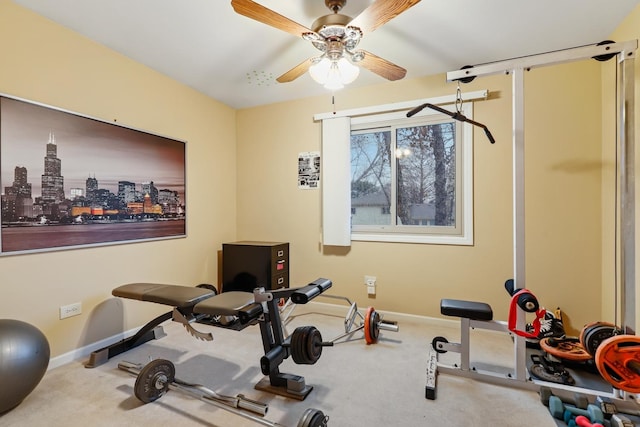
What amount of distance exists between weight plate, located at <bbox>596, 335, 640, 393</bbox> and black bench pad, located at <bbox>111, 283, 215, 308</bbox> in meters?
2.28

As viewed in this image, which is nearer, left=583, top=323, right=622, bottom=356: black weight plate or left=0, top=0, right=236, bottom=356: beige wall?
left=583, top=323, right=622, bottom=356: black weight plate

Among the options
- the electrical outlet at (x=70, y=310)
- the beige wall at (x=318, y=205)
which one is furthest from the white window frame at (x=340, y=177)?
the electrical outlet at (x=70, y=310)

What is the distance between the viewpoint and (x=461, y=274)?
288 cm

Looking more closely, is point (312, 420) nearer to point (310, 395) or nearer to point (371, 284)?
point (310, 395)

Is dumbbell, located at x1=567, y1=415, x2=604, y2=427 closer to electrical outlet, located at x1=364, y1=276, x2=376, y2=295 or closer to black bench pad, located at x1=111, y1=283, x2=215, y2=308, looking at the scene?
electrical outlet, located at x1=364, y1=276, x2=376, y2=295

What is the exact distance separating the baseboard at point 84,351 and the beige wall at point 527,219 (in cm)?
190

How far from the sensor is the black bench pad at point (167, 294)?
6.33 ft

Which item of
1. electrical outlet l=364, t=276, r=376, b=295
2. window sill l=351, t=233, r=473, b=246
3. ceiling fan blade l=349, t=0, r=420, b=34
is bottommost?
electrical outlet l=364, t=276, r=376, b=295

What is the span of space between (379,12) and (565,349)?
2.57 meters

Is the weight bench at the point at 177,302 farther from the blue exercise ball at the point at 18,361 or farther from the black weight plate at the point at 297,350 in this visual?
the blue exercise ball at the point at 18,361

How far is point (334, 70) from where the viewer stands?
2.06 m

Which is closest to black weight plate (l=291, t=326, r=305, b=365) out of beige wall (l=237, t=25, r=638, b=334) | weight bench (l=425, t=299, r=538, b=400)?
weight bench (l=425, t=299, r=538, b=400)

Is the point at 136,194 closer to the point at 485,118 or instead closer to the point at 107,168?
the point at 107,168

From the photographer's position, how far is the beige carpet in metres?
1.62
